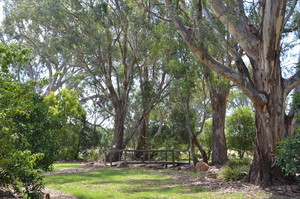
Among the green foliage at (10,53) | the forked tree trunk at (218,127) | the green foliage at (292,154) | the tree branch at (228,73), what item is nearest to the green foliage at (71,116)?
the forked tree trunk at (218,127)

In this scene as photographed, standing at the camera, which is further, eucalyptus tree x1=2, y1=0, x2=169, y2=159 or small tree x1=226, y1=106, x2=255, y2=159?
small tree x1=226, y1=106, x2=255, y2=159

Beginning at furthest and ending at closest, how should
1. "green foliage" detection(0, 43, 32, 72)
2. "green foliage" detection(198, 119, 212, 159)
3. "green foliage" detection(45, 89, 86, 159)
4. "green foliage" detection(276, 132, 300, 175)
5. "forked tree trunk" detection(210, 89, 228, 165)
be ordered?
"green foliage" detection(198, 119, 212, 159) → "green foliage" detection(45, 89, 86, 159) → "forked tree trunk" detection(210, 89, 228, 165) → "green foliage" detection(276, 132, 300, 175) → "green foliage" detection(0, 43, 32, 72)

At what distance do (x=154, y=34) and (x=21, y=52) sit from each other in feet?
49.5

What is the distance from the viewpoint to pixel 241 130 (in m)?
22.2

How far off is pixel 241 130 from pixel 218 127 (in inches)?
216

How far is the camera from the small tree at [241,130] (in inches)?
867

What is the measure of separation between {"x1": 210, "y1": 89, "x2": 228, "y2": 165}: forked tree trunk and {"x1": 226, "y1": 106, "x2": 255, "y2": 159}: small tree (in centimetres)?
513

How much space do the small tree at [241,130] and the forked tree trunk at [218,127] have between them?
513 cm

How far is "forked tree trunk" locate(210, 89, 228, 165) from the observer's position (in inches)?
682

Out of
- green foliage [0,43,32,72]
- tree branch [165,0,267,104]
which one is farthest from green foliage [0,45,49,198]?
tree branch [165,0,267,104]

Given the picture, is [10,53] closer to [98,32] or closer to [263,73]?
[263,73]

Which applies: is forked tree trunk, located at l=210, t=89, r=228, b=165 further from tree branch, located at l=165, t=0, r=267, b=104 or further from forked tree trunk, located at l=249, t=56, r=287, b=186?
tree branch, located at l=165, t=0, r=267, b=104

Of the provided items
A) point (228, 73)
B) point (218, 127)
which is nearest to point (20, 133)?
point (228, 73)

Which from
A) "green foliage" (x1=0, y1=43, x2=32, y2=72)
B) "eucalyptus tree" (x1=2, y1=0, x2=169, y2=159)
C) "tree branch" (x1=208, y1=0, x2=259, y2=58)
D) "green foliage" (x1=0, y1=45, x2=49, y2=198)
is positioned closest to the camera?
"green foliage" (x1=0, y1=45, x2=49, y2=198)
